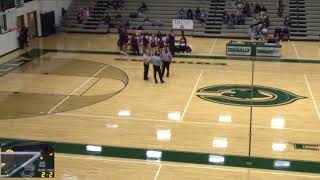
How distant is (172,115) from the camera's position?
15914 millimetres

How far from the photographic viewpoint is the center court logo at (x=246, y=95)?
17.4 meters

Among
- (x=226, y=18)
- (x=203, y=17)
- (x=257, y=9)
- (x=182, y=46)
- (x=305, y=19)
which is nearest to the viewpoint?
(x=182, y=46)

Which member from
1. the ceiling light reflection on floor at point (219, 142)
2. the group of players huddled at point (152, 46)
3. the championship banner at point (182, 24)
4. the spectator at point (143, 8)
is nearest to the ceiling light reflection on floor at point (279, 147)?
the ceiling light reflection on floor at point (219, 142)

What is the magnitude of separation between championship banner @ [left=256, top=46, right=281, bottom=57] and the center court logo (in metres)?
5.77

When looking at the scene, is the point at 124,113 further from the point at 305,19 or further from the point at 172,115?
the point at 305,19

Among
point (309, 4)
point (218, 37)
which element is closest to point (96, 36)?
point (218, 37)

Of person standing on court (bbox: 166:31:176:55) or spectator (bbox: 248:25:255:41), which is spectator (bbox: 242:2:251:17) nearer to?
spectator (bbox: 248:25:255:41)

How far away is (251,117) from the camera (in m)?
15.8

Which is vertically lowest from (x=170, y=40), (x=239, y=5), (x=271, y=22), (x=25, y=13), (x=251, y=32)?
(x=251, y=32)

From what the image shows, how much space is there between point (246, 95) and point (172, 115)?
367cm

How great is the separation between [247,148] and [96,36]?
19.8 m

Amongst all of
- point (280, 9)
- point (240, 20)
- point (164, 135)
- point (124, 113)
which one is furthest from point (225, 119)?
point (280, 9)

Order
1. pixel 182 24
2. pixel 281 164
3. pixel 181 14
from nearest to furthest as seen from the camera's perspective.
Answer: pixel 281 164 < pixel 182 24 < pixel 181 14

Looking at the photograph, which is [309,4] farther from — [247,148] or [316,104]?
[247,148]
